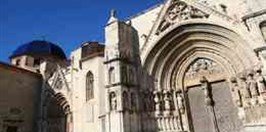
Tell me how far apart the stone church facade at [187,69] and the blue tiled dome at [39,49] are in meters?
12.6

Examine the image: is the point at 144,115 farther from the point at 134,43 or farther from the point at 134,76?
the point at 134,43

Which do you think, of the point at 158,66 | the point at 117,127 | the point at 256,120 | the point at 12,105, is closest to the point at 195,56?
the point at 158,66

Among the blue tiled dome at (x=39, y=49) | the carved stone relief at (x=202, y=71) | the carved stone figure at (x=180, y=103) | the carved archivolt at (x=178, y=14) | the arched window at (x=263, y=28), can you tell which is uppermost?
the blue tiled dome at (x=39, y=49)

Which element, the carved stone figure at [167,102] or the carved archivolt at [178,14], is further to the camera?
the carved archivolt at [178,14]

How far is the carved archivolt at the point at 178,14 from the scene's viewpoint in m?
9.16

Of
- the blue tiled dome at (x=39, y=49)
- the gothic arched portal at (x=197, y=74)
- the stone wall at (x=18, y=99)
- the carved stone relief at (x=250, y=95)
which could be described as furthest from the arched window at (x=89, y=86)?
the blue tiled dome at (x=39, y=49)

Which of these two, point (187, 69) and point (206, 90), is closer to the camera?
point (206, 90)

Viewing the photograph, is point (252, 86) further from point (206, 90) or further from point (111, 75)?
point (111, 75)

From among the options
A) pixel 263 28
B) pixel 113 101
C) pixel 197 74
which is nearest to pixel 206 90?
pixel 197 74

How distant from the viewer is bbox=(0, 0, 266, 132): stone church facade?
300 inches

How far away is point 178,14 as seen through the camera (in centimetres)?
959

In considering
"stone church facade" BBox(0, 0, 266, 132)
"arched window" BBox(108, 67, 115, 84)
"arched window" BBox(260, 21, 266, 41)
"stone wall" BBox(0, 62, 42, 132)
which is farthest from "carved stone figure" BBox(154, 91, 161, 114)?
"stone wall" BBox(0, 62, 42, 132)

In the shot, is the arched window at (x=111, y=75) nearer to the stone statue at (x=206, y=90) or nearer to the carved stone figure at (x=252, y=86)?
the stone statue at (x=206, y=90)

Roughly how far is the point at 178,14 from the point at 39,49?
52.0 feet
